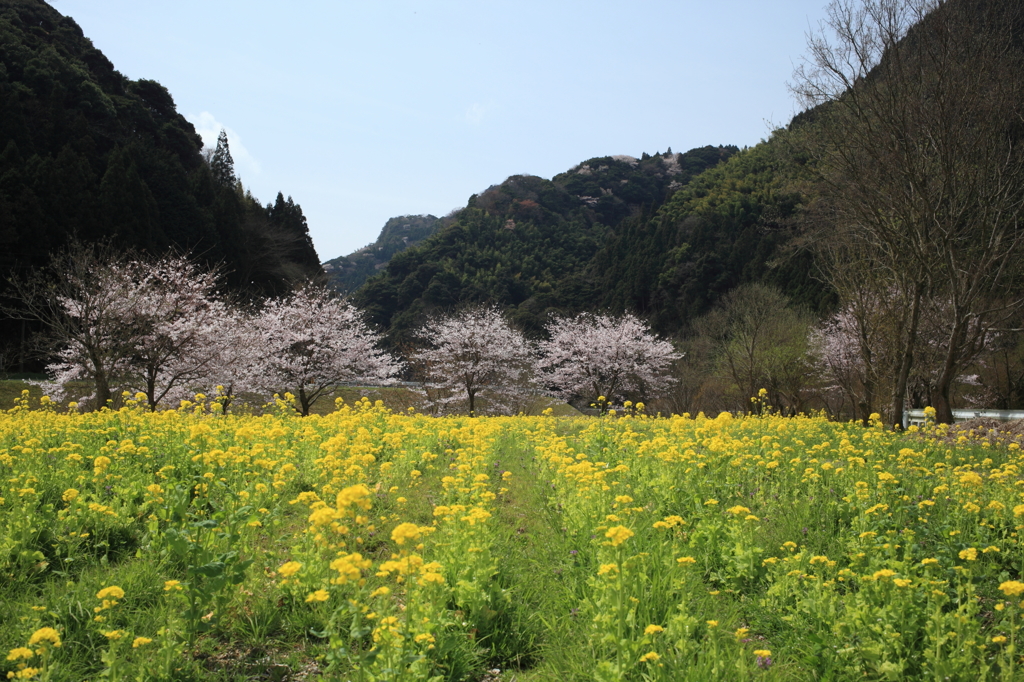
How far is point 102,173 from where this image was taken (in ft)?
113

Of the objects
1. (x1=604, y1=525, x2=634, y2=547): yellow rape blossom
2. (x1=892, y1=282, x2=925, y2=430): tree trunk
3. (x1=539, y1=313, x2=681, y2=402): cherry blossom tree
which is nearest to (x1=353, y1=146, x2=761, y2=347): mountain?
(x1=539, y1=313, x2=681, y2=402): cherry blossom tree

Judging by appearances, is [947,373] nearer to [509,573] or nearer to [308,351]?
[509,573]

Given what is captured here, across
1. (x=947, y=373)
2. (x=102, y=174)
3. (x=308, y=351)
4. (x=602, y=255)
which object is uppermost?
(x=102, y=174)

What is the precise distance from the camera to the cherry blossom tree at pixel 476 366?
31562 millimetres

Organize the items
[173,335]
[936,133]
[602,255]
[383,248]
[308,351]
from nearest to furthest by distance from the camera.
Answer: [936,133], [173,335], [308,351], [602,255], [383,248]

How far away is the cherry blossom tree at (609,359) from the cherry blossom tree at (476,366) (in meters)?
3.78

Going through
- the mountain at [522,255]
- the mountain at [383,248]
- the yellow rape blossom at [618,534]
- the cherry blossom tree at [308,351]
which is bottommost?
the yellow rape blossom at [618,534]

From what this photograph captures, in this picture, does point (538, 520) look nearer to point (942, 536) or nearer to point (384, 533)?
point (384, 533)

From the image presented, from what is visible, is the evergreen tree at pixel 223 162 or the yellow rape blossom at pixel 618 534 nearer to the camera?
the yellow rape blossom at pixel 618 534

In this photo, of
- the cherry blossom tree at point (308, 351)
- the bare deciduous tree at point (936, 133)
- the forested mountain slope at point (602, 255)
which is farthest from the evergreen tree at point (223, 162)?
the bare deciduous tree at point (936, 133)

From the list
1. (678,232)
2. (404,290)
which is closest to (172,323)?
(404,290)

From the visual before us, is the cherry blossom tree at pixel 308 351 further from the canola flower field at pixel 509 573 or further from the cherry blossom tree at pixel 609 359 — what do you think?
the canola flower field at pixel 509 573

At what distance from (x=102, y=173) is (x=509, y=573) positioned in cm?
4053

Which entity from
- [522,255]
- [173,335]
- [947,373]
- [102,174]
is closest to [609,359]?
[173,335]
